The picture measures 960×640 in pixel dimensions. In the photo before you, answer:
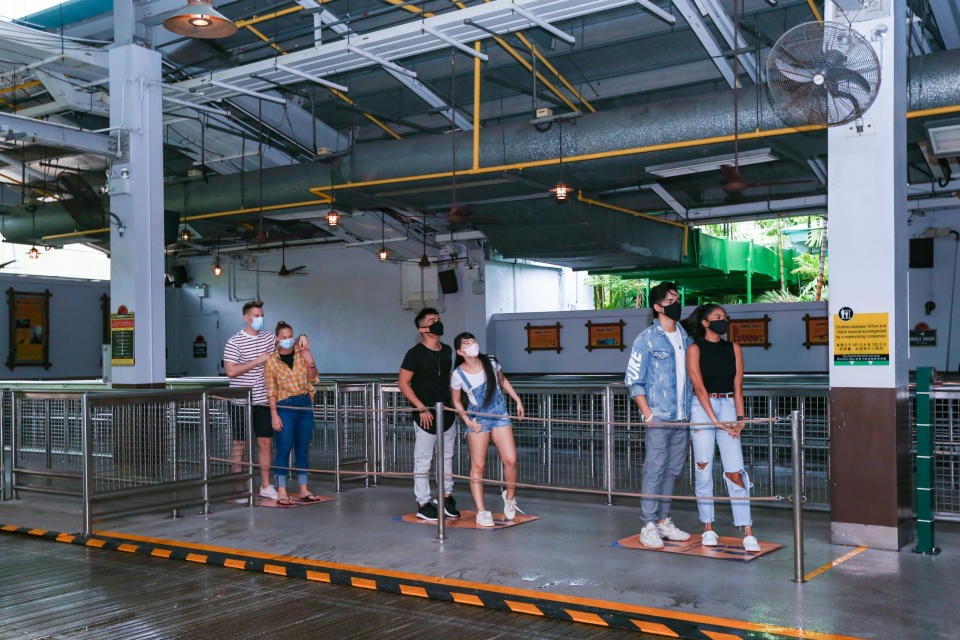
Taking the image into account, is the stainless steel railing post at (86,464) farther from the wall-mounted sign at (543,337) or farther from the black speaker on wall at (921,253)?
the black speaker on wall at (921,253)

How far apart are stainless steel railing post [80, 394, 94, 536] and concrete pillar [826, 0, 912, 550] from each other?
595 centimetres

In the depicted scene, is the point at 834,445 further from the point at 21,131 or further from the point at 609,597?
the point at 21,131

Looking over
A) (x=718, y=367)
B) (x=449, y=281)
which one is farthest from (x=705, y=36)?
(x=449, y=281)

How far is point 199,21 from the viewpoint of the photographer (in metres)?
7.78

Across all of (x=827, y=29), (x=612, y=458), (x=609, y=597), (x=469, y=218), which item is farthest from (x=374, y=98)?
(x=609, y=597)

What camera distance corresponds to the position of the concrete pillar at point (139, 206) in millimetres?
10711

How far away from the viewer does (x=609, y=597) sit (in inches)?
212

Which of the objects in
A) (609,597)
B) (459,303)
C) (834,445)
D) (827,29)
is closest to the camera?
(609,597)

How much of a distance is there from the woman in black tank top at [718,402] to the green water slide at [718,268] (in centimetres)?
881

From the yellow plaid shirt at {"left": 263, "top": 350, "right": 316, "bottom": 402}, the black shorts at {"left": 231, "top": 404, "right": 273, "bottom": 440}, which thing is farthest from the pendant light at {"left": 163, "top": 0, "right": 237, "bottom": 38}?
the black shorts at {"left": 231, "top": 404, "right": 273, "bottom": 440}

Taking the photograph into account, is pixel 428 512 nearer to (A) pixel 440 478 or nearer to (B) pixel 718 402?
(A) pixel 440 478

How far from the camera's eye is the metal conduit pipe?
27.1ft

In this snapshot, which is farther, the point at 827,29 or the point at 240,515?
the point at 240,515

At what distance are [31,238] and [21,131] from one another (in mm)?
7452
